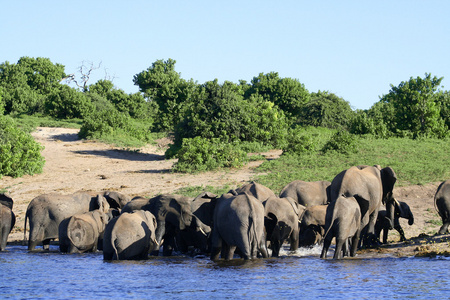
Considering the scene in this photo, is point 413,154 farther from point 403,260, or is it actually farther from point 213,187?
point 403,260

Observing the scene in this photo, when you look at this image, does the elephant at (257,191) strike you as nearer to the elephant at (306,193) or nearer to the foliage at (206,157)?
the elephant at (306,193)

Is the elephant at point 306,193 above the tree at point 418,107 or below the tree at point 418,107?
below

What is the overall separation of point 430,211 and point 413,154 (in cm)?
740

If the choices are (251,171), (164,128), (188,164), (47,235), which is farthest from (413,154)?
(164,128)

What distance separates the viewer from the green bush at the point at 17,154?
22953 millimetres

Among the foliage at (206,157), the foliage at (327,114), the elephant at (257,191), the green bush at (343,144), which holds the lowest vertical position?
the elephant at (257,191)

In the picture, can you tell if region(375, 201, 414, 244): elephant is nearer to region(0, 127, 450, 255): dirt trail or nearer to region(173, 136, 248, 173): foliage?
region(0, 127, 450, 255): dirt trail

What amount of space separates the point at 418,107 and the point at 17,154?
840 inches

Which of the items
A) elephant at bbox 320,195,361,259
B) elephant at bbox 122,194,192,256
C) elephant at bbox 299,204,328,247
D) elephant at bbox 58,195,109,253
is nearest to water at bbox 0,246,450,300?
elephant at bbox 320,195,361,259

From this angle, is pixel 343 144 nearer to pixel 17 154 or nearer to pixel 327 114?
pixel 17 154

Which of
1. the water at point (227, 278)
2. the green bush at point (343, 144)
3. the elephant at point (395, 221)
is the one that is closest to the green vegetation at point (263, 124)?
the green bush at point (343, 144)

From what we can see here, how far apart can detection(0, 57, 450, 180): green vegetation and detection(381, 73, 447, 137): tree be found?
0.18 ft

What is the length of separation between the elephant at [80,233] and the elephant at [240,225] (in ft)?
10.0

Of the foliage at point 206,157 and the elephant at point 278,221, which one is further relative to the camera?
the foliage at point 206,157
